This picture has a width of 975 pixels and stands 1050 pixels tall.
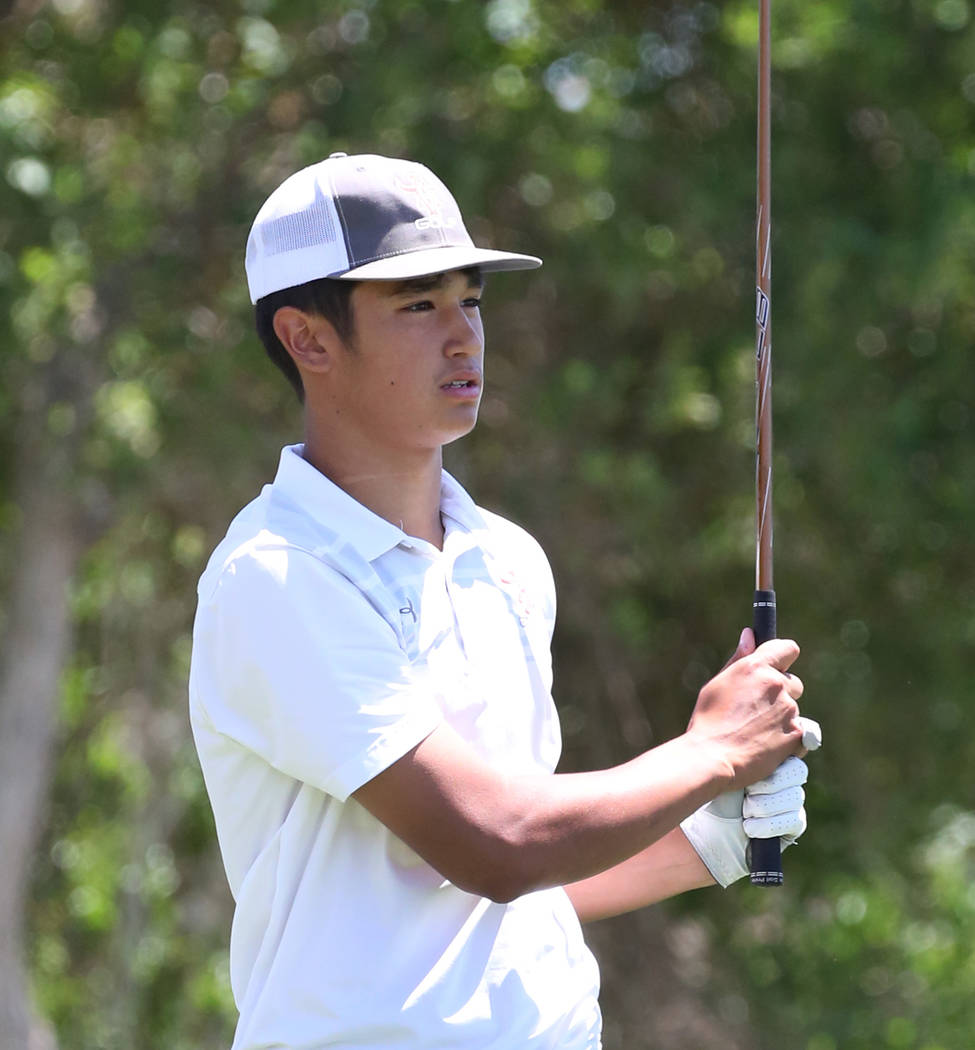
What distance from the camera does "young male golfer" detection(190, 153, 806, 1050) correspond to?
186cm

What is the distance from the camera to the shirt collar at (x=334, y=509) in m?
2.00

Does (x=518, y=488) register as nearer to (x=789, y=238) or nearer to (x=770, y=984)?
(x=789, y=238)

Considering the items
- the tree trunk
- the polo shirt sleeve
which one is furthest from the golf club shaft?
the tree trunk

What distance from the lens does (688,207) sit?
20.1ft

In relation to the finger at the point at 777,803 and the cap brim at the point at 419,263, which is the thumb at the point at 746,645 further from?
the cap brim at the point at 419,263

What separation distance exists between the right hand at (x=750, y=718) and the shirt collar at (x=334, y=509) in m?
0.40

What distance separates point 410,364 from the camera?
83.0 inches

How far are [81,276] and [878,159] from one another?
279cm

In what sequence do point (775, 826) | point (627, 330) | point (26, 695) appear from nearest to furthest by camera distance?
point (775, 826)
point (627, 330)
point (26, 695)

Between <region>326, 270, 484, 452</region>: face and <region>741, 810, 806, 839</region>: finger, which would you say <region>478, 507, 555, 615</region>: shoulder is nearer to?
<region>326, 270, 484, 452</region>: face

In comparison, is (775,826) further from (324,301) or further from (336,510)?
(324,301)

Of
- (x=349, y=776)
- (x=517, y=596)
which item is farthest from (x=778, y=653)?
(x=349, y=776)

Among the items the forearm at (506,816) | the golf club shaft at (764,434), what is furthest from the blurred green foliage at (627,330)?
the forearm at (506,816)

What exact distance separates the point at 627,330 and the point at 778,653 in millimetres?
4525
